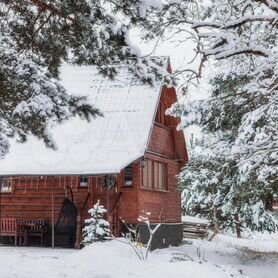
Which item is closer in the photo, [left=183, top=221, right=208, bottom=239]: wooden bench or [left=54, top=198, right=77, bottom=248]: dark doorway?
[left=54, top=198, right=77, bottom=248]: dark doorway

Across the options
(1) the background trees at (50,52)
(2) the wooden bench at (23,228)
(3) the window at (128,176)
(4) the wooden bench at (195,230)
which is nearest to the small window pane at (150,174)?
(3) the window at (128,176)

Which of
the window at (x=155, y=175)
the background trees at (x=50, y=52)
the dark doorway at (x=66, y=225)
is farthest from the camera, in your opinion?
the window at (x=155, y=175)

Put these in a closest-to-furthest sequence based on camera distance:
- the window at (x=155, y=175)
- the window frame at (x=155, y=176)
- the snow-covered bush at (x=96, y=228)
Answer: the snow-covered bush at (x=96, y=228) → the window frame at (x=155, y=176) → the window at (x=155, y=175)

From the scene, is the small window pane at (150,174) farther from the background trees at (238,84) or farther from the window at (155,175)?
the background trees at (238,84)

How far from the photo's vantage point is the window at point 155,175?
21538mm

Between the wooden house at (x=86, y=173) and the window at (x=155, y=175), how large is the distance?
41mm

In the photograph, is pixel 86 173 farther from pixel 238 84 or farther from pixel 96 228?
pixel 238 84

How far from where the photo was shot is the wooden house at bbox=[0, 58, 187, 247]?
62.4ft

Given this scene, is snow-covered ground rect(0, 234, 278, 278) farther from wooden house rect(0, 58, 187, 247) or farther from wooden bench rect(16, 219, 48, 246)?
wooden house rect(0, 58, 187, 247)

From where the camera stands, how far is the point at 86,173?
18.1m

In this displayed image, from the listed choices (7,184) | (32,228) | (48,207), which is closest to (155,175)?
(48,207)

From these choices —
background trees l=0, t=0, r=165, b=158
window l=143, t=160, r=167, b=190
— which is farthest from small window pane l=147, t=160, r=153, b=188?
background trees l=0, t=0, r=165, b=158

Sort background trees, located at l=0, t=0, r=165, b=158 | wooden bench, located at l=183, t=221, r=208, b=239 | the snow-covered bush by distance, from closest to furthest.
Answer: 1. background trees, located at l=0, t=0, r=165, b=158
2. the snow-covered bush
3. wooden bench, located at l=183, t=221, r=208, b=239

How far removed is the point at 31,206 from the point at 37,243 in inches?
56.9
